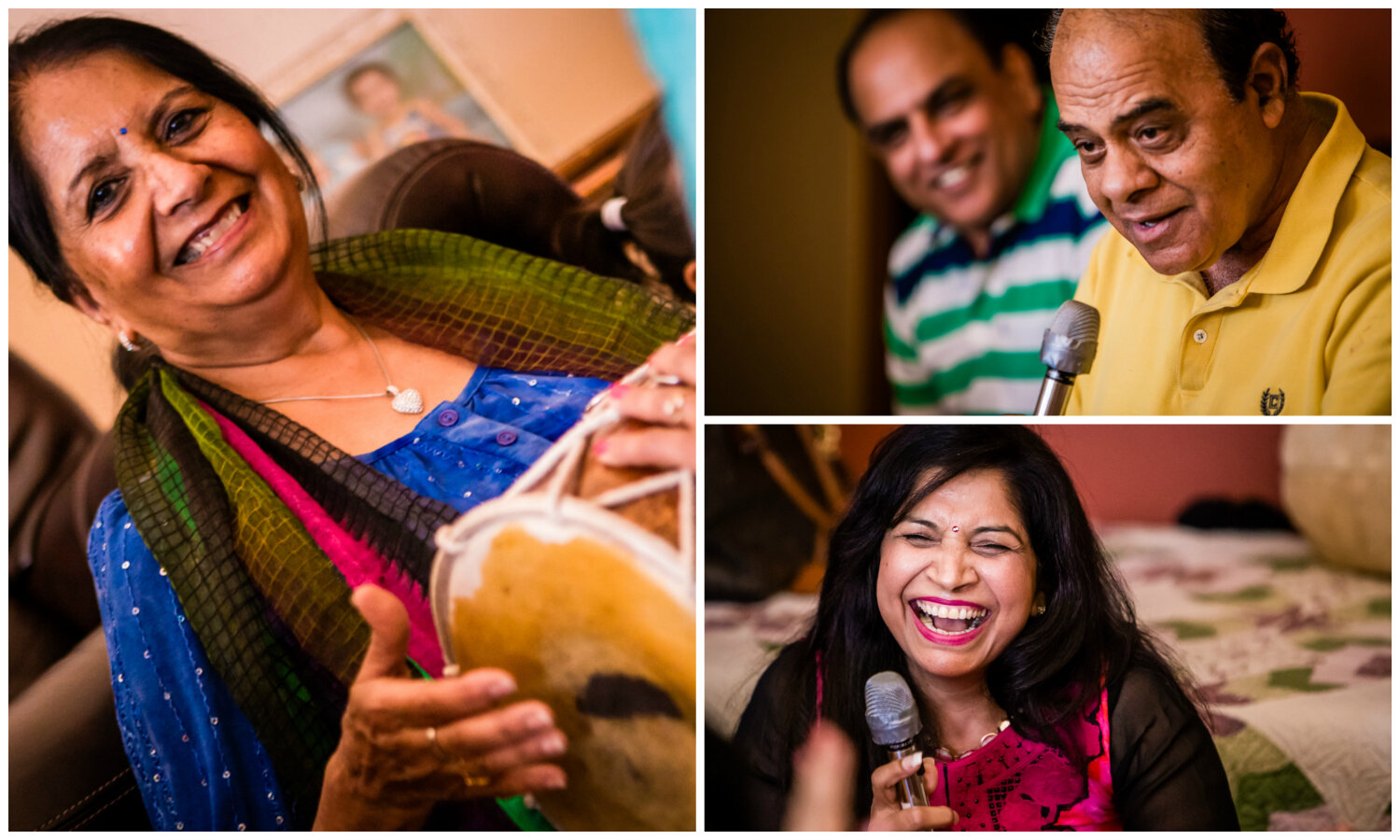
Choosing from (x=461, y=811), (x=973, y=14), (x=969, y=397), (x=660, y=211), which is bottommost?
(x=461, y=811)

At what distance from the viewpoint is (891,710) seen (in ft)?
4.36

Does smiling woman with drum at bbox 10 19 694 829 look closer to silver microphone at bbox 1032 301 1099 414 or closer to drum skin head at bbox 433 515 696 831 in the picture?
drum skin head at bbox 433 515 696 831

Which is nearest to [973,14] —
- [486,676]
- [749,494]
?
[749,494]

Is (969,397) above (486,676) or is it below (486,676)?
above

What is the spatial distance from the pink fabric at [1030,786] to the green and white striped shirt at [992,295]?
0.47 metres

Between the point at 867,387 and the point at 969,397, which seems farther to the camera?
the point at 867,387

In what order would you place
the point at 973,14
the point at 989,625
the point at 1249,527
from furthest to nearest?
the point at 1249,527, the point at 973,14, the point at 989,625

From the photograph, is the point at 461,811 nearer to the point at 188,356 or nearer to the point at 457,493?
the point at 457,493

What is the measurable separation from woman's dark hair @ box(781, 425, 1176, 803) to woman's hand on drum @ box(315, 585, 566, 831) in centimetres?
37

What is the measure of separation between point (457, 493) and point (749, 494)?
0.43 meters

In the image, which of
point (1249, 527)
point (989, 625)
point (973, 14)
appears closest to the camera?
point (989, 625)

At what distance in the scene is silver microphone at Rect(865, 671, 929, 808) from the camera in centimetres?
133

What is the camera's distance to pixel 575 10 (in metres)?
1.41

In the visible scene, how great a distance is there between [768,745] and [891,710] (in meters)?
0.19
